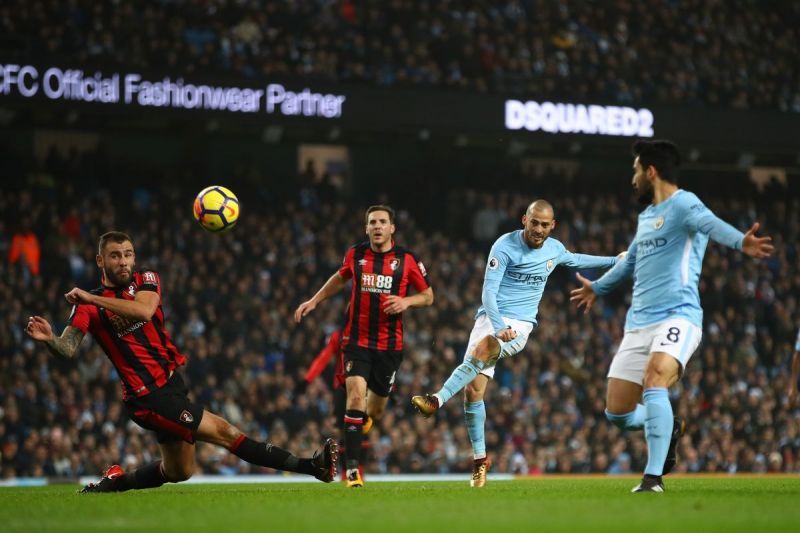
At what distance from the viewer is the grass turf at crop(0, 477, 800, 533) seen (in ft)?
19.6

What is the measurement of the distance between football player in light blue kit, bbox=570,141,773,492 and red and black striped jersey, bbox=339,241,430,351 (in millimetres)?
2797

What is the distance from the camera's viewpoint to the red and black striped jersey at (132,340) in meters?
8.73

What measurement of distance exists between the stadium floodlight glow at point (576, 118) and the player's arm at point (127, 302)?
1678 centimetres

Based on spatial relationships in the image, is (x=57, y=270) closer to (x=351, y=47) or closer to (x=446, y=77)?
(x=351, y=47)

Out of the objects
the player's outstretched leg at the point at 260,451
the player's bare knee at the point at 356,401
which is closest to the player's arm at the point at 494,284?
the player's bare knee at the point at 356,401

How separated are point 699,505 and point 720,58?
22.1 m

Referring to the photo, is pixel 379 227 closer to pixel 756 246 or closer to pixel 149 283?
pixel 149 283

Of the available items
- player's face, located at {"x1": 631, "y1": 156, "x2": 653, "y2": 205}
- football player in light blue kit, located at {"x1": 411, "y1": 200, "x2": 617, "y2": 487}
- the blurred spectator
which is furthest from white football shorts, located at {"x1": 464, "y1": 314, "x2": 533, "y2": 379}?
the blurred spectator

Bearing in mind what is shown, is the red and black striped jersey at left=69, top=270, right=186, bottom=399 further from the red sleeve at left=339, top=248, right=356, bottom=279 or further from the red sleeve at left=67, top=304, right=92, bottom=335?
the red sleeve at left=339, top=248, right=356, bottom=279

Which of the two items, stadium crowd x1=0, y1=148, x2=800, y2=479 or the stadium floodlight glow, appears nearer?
stadium crowd x1=0, y1=148, x2=800, y2=479

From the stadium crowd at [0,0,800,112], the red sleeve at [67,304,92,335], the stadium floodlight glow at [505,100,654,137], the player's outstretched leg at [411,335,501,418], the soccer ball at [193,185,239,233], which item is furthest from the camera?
the stadium floodlight glow at [505,100,654,137]

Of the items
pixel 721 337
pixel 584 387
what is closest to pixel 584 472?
pixel 584 387

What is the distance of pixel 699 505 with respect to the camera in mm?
6945

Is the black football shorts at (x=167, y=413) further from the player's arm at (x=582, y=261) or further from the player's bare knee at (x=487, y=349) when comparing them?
the player's arm at (x=582, y=261)
